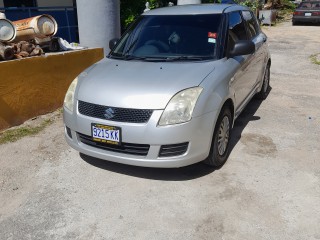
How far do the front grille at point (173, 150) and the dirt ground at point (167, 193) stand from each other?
1.26 feet

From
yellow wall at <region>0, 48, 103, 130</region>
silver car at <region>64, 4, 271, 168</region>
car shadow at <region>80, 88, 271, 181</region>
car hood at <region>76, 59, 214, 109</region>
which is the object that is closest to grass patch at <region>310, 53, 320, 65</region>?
silver car at <region>64, 4, 271, 168</region>

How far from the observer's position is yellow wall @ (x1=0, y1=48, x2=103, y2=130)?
183 inches

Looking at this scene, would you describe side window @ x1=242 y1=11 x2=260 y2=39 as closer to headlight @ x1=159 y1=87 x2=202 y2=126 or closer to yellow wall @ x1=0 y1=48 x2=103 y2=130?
A: headlight @ x1=159 y1=87 x2=202 y2=126

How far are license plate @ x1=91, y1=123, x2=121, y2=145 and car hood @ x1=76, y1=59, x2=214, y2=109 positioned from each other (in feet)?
0.73

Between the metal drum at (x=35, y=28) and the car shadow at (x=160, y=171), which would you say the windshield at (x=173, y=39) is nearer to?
the car shadow at (x=160, y=171)

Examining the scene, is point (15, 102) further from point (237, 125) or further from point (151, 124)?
point (237, 125)

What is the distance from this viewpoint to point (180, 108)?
10.2ft

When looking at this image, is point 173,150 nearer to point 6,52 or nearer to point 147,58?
point 147,58

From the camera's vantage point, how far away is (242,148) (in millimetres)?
4176

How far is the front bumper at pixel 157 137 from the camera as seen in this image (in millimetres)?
3059

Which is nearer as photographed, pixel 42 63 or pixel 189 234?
pixel 189 234

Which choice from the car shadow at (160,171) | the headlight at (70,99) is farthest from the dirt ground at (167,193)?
the headlight at (70,99)

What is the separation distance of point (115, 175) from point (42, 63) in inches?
96.2

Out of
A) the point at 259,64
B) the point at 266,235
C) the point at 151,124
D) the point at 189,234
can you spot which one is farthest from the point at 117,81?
the point at 259,64
